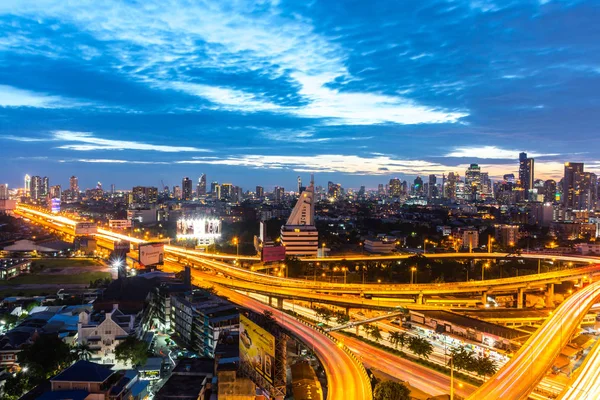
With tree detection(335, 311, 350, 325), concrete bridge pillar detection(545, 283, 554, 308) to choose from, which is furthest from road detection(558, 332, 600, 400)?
concrete bridge pillar detection(545, 283, 554, 308)

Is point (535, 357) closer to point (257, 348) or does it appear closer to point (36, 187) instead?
point (257, 348)

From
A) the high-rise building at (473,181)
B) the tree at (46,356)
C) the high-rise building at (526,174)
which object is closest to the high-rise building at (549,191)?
the high-rise building at (526,174)

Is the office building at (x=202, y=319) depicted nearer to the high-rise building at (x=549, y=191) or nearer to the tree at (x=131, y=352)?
the tree at (x=131, y=352)

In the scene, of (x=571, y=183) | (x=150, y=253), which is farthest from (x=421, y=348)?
(x=571, y=183)

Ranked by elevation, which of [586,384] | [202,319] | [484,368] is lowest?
[484,368]

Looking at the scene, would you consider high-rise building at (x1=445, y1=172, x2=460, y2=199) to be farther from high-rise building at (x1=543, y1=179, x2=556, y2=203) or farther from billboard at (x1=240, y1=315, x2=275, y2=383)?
billboard at (x1=240, y1=315, x2=275, y2=383)

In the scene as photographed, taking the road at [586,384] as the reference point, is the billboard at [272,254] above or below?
above
